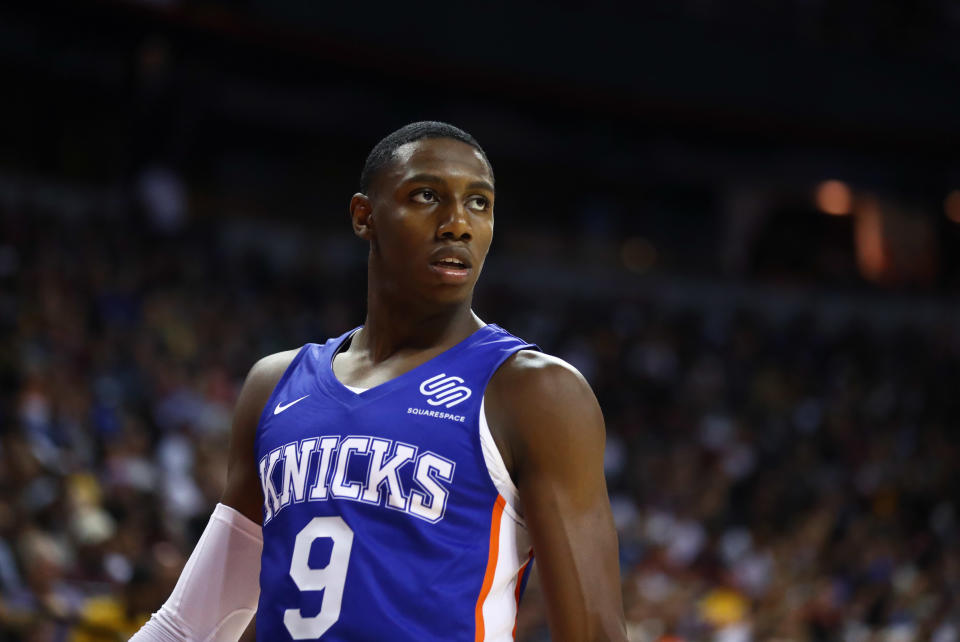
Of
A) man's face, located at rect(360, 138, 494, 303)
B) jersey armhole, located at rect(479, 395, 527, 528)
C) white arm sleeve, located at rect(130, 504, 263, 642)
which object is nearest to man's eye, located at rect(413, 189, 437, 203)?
man's face, located at rect(360, 138, 494, 303)

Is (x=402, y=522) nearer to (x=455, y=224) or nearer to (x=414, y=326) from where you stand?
(x=414, y=326)

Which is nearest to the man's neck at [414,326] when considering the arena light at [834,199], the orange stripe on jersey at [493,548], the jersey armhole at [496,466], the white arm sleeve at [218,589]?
the jersey armhole at [496,466]

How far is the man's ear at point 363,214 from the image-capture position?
2.41 m

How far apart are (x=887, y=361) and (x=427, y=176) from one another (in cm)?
1337

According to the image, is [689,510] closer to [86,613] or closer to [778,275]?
[86,613]

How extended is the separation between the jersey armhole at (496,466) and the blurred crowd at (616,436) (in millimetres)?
3946

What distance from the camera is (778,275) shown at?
17.5m

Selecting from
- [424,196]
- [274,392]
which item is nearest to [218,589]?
[274,392]

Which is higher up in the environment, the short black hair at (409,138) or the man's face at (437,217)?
the short black hair at (409,138)

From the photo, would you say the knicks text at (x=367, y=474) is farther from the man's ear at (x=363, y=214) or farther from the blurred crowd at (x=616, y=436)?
the blurred crowd at (x=616, y=436)

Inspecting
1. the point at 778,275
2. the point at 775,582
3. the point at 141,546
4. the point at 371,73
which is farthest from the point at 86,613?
the point at 778,275

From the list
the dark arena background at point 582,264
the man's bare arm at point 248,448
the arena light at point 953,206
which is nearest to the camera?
the man's bare arm at point 248,448

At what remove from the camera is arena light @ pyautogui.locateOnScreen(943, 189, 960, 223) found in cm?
1789

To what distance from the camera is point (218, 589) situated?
2.49 meters
